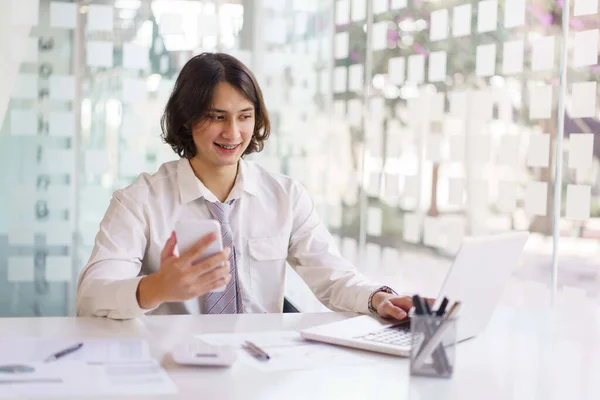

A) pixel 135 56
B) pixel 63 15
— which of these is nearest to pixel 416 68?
pixel 135 56

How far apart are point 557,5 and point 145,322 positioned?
2.44 meters

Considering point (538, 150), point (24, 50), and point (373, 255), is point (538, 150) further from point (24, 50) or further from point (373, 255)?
point (24, 50)

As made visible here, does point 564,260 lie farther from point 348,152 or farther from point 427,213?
point 348,152

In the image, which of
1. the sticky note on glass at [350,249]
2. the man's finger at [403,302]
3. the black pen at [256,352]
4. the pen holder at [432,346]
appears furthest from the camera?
the sticky note on glass at [350,249]

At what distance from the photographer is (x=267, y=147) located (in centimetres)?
454

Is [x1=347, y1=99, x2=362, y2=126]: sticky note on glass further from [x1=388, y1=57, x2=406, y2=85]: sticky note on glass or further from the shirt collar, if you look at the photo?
the shirt collar

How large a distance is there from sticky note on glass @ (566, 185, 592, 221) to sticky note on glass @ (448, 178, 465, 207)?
624mm

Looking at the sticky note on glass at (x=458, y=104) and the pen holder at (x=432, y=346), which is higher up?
the sticky note on glass at (x=458, y=104)

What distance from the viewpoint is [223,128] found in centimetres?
231

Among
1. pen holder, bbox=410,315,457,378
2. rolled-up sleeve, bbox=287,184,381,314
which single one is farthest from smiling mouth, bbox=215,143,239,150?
pen holder, bbox=410,315,457,378

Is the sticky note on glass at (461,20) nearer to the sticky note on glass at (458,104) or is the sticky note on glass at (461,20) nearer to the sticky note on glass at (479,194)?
the sticky note on glass at (458,104)

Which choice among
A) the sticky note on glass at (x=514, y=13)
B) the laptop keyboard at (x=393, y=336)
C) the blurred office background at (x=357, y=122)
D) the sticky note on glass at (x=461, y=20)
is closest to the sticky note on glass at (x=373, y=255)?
the blurred office background at (x=357, y=122)

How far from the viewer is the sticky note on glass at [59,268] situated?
156 inches

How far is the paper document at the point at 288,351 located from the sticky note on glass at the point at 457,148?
2.31m
